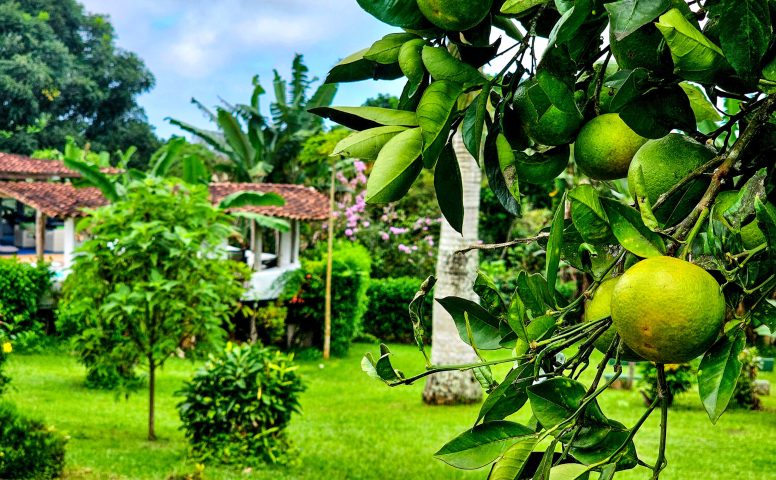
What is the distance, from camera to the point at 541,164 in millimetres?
785

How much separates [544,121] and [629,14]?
175 mm

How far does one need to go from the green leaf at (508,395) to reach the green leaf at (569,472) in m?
0.06

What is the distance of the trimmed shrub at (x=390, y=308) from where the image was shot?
14859 millimetres

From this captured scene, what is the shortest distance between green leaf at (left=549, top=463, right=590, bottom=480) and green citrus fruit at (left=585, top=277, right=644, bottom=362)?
0.10 m

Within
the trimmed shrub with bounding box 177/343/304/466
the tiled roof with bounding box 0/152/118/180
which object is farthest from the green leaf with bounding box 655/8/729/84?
the tiled roof with bounding box 0/152/118/180

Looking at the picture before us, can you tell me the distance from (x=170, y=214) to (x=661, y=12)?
6.13 meters

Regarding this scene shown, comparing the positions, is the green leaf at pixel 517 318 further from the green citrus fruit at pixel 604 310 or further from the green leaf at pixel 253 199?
the green leaf at pixel 253 199

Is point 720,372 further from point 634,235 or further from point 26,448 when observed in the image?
point 26,448

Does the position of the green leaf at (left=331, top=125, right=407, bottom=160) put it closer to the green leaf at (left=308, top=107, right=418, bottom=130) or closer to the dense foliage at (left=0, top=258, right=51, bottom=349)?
the green leaf at (left=308, top=107, right=418, bottom=130)

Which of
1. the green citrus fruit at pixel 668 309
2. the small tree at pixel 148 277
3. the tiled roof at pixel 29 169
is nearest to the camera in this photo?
the green citrus fruit at pixel 668 309

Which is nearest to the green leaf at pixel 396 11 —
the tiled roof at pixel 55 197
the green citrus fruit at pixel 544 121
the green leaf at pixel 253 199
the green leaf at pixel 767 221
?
the green citrus fruit at pixel 544 121

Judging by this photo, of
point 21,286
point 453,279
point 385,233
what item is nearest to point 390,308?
point 385,233

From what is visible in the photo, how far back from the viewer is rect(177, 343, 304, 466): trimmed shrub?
20.1ft

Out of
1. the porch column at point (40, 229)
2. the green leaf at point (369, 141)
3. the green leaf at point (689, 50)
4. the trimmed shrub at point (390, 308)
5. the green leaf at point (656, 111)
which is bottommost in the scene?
the trimmed shrub at point (390, 308)
